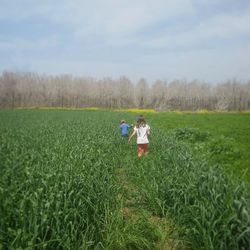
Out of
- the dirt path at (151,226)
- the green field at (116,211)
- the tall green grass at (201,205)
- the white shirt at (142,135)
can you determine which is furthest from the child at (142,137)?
the dirt path at (151,226)

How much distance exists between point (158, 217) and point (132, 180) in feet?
7.92

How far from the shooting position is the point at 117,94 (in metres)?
99.6

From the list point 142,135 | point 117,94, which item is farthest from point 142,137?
point 117,94

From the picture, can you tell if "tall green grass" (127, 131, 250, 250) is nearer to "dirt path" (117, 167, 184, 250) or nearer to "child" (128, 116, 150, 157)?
"dirt path" (117, 167, 184, 250)

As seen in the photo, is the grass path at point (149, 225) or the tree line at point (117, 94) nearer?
the grass path at point (149, 225)

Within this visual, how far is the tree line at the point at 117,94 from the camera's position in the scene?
95625 millimetres

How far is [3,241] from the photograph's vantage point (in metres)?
4.13

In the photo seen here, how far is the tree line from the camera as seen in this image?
95.6 meters

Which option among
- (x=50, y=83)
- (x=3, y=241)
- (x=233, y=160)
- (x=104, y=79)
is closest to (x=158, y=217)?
(x=3, y=241)

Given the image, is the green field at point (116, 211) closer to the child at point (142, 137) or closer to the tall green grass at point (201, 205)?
the tall green grass at point (201, 205)

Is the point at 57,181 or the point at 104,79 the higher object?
the point at 104,79

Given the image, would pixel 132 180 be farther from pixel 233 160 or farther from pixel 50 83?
pixel 50 83

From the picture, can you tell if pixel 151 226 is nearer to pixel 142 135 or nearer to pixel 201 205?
pixel 201 205

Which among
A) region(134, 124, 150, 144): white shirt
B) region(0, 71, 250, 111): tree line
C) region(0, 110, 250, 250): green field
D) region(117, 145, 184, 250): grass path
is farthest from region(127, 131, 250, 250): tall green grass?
region(0, 71, 250, 111): tree line
